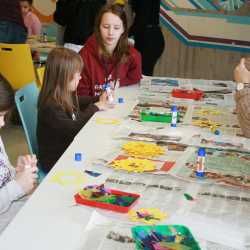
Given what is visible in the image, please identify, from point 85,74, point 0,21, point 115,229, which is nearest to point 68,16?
point 0,21

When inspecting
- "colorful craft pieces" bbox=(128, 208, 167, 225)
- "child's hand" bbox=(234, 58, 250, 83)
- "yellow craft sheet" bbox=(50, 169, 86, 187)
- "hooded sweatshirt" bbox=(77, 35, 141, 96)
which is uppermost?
"child's hand" bbox=(234, 58, 250, 83)

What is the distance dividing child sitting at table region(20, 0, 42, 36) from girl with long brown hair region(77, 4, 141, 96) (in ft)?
6.99

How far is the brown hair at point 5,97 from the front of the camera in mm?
1637

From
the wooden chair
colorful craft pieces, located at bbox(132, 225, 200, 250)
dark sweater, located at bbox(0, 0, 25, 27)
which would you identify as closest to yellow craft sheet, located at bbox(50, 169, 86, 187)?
colorful craft pieces, located at bbox(132, 225, 200, 250)

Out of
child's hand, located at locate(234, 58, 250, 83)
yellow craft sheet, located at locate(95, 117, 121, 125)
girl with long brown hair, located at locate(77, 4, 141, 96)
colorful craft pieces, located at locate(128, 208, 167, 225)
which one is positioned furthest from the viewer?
girl with long brown hair, located at locate(77, 4, 141, 96)

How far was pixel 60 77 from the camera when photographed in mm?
2311

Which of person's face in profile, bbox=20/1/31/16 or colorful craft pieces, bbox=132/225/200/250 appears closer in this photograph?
colorful craft pieces, bbox=132/225/200/250

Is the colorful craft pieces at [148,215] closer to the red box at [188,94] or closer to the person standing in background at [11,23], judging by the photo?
the red box at [188,94]

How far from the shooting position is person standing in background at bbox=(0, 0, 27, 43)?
4.06m

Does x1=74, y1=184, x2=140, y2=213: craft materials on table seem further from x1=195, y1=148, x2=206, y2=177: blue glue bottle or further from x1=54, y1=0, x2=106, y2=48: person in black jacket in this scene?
x1=54, y1=0, x2=106, y2=48: person in black jacket

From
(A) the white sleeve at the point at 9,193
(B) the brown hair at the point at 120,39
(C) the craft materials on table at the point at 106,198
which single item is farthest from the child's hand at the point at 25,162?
(B) the brown hair at the point at 120,39

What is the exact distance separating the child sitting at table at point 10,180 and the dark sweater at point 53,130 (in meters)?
0.44

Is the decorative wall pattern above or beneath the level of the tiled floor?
above

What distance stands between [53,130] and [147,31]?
7.06ft
